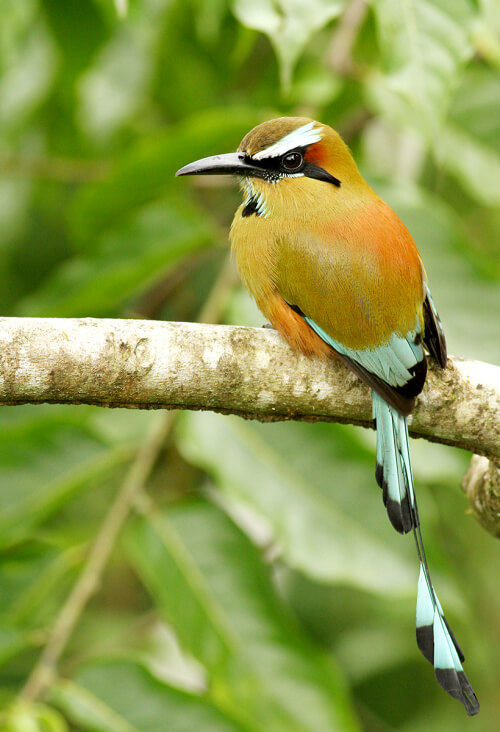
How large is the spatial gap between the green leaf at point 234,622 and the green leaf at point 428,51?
4.14 feet

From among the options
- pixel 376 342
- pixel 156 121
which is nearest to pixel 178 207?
→ pixel 376 342

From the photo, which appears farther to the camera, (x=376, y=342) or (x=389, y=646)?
(x=389, y=646)

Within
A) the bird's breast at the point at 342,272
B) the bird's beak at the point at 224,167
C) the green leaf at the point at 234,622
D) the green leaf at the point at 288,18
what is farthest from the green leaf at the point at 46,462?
the green leaf at the point at 288,18

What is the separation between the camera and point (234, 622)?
7.90 ft

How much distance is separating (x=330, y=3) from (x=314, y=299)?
673mm

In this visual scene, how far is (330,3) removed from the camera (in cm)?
193

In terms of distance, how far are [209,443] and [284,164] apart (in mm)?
792

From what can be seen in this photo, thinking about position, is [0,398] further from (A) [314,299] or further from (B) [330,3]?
(B) [330,3]

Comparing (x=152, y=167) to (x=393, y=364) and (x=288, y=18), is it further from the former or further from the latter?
(x=393, y=364)

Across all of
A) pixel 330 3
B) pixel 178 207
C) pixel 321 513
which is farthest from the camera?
pixel 178 207

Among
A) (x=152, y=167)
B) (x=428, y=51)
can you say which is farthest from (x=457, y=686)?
(x=152, y=167)

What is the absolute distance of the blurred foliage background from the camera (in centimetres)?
223

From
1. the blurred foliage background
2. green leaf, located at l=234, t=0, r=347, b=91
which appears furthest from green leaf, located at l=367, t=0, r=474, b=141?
green leaf, located at l=234, t=0, r=347, b=91

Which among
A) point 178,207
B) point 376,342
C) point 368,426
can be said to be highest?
point 178,207
